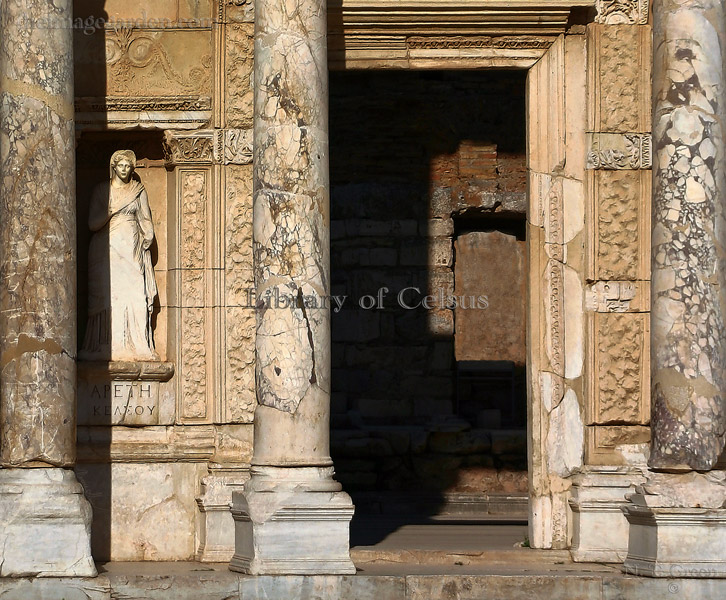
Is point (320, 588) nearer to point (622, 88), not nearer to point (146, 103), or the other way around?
point (146, 103)

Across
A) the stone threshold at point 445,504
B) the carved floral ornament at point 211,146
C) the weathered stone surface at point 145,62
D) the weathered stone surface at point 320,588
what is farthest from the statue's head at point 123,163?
the stone threshold at point 445,504

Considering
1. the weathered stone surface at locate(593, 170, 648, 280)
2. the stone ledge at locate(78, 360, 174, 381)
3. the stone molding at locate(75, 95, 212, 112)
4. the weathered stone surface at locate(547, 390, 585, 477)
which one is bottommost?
the weathered stone surface at locate(547, 390, 585, 477)

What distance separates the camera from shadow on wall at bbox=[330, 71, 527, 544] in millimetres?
22422

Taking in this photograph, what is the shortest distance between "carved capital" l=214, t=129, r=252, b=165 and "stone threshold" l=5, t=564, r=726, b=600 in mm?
3618

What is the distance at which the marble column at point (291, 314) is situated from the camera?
1154 centimetres

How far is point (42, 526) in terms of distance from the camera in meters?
11.5

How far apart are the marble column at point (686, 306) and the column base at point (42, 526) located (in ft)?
13.8

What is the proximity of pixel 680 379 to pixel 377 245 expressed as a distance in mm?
11068

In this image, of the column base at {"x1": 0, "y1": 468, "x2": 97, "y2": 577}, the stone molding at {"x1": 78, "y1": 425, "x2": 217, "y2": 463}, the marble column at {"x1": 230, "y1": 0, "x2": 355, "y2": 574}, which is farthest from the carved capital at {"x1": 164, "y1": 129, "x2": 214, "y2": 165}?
the column base at {"x1": 0, "y1": 468, "x2": 97, "y2": 577}

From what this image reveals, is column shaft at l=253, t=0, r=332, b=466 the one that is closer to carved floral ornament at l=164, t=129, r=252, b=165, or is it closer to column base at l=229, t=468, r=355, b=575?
column base at l=229, t=468, r=355, b=575

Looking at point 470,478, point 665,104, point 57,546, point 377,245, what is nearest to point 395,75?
point 377,245

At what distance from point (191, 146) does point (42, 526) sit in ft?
11.8

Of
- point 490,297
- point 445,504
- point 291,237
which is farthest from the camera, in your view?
point 490,297

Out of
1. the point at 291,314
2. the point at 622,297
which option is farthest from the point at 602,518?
the point at 291,314
